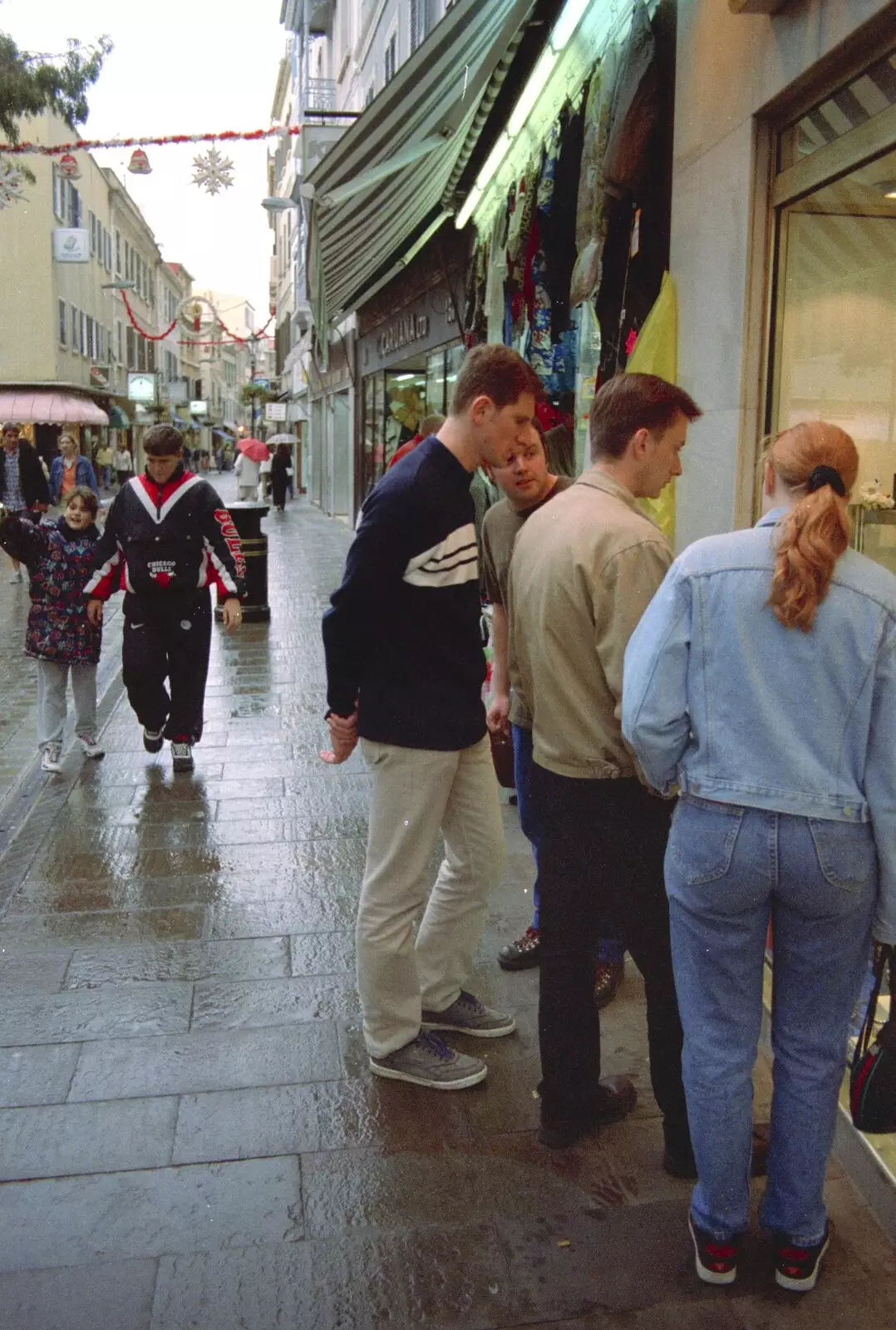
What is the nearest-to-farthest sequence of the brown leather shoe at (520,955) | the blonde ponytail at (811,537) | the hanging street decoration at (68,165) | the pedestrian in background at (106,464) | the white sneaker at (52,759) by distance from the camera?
the blonde ponytail at (811,537), the brown leather shoe at (520,955), the white sneaker at (52,759), the hanging street decoration at (68,165), the pedestrian in background at (106,464)

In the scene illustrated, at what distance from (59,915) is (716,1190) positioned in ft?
9.81

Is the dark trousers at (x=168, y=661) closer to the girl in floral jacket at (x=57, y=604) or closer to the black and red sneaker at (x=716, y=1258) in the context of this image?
the girl in floral jacket at (x=57, y=604)

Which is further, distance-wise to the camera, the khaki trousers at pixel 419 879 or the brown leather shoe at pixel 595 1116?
the khaki trousers at pixel 419 879

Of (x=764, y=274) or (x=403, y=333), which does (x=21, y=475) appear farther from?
(x=764, y=274)

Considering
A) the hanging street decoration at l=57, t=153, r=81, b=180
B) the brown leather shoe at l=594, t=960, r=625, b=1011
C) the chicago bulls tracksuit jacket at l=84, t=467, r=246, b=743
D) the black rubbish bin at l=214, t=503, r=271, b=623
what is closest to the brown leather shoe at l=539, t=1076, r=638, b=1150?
the brown leather shoe at l=594, t=960, r=625, b=1011

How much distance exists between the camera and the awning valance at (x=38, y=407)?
38594 mm

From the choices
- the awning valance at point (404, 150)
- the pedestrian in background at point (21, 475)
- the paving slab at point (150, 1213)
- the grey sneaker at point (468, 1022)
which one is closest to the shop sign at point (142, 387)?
the pedestrian in background at point (21, 475)

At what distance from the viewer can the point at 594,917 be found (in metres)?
3.03

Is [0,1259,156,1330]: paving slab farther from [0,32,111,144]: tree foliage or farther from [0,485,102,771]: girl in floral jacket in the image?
[0,32,111,144]: tree foliage

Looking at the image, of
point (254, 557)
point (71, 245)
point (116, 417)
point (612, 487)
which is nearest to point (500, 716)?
point (612, 487)

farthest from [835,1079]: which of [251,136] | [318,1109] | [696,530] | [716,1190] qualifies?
[251,136]

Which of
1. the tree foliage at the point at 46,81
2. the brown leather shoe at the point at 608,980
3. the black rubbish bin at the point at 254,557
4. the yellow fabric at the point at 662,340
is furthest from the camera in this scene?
the tree foliage at the point at 46,81

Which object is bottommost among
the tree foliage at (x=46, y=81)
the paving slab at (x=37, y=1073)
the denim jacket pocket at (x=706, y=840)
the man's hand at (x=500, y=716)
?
the paving slab at (x=37, y=1073)

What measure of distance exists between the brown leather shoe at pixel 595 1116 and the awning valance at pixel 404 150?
437cm
